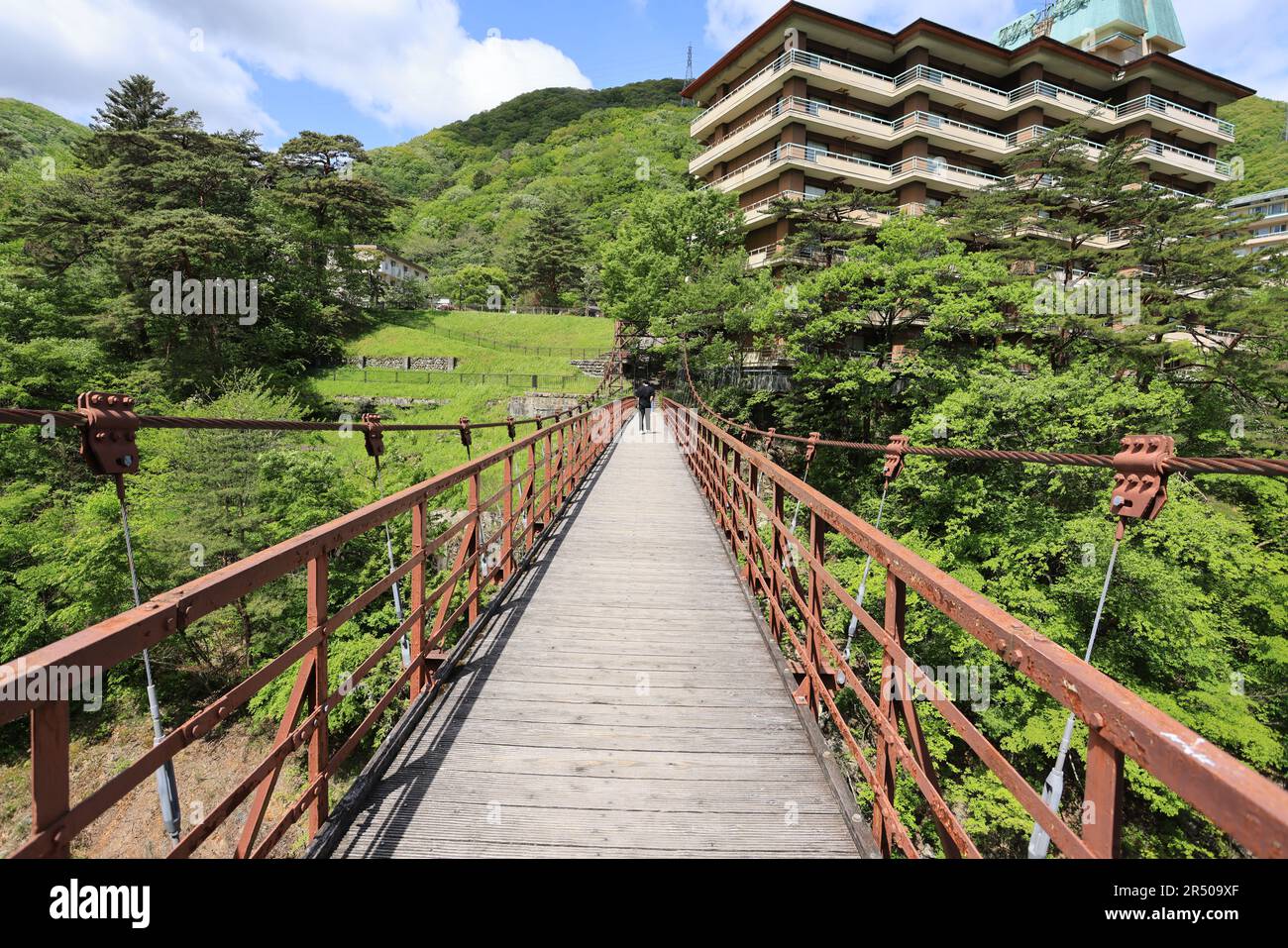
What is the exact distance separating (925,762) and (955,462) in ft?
52.0

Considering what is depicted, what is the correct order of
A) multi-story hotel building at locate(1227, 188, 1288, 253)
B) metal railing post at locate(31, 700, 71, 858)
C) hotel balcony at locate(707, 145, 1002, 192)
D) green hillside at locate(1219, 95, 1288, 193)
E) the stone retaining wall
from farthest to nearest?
multi-story hotel building at locate(1227, 188, 1288, 253) < green hillside at locate(1219, 95, 1288, 193) < the stone retaining wall < hotel balcony at locate(707, 145, 1002, 192) < metal railing post at locate(31, 700, 71, 858)

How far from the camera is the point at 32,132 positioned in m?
60.3

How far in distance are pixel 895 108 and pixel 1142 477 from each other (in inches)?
1475

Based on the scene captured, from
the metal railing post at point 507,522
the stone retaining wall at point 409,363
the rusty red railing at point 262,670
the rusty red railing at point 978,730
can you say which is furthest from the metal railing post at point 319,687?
the stone retaining wall at point 409,363

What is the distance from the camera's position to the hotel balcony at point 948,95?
2891cm

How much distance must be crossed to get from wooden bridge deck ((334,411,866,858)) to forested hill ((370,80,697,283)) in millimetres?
39156

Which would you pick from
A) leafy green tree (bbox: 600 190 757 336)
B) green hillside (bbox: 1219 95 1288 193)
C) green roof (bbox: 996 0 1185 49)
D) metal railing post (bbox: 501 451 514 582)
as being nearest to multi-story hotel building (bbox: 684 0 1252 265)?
leafy green tree (bbox: 600 190 757 336)

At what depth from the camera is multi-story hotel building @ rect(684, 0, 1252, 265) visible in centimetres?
2902

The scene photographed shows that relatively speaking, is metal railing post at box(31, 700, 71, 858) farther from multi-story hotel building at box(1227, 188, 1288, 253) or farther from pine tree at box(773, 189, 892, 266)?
multi-story hotel building at box(1227, 188, 1288, 253)

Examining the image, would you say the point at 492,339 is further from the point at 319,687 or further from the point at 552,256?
the point at 319,687

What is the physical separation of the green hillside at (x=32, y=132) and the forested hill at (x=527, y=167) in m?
25.8

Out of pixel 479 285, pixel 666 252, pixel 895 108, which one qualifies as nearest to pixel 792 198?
pixel 666 252

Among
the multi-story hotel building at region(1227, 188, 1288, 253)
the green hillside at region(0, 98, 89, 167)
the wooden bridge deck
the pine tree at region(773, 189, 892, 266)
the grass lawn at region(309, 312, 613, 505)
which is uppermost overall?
the green hillside at region(0, 98, 89, 167)
